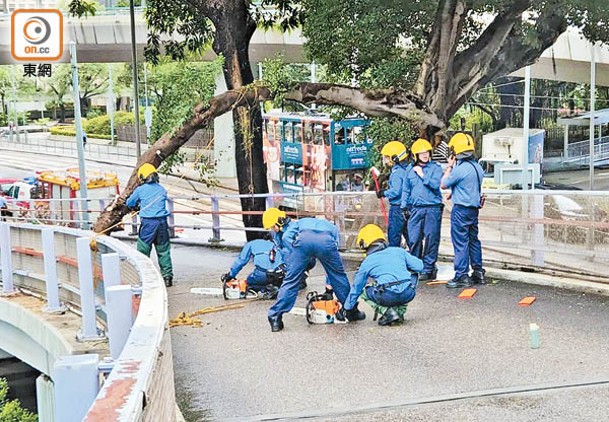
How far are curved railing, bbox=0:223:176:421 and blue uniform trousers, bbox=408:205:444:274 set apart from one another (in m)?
4.16

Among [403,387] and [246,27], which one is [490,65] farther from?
[403,387]

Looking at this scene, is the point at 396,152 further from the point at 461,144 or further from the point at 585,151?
the point at 585,151

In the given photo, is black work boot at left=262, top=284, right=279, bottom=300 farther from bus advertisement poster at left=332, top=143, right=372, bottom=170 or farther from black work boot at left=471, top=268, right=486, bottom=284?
bus advertisement poster at left=332, top=143, right=372, bottom=170

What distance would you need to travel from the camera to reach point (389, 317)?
9680 mm

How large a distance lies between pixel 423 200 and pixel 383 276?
2633mm

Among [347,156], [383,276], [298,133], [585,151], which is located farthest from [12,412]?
[585,151]

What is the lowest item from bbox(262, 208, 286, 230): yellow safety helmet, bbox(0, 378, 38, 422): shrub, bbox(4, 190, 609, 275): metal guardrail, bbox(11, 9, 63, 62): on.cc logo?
bbox(0, 378, 38, 422): shrub

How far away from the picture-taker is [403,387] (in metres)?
7.56

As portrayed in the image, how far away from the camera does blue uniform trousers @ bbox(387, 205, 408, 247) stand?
12422 millimetres

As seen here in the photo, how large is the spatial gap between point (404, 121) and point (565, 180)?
3098cm

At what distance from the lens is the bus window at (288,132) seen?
3186 centimetres

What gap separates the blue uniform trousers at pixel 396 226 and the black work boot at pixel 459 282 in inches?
41.2

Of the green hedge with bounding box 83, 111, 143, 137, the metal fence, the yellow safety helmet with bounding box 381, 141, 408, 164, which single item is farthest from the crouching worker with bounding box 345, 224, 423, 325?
the green hedge with bounding box 83, 111, 143, 137

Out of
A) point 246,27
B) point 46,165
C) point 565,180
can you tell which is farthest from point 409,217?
point 46,165
